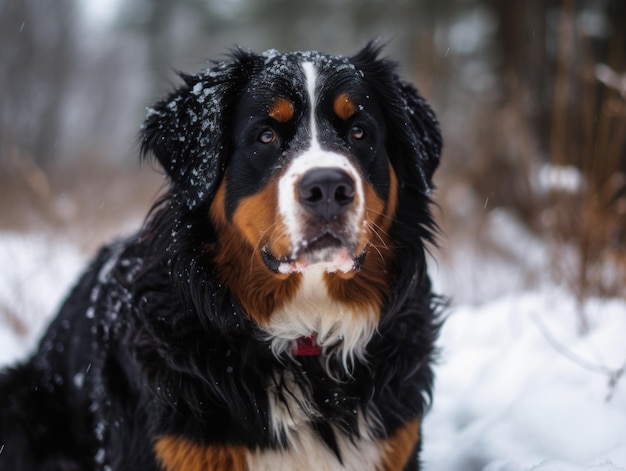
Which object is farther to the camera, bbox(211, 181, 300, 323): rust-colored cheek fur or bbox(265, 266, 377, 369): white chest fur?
bbox(265, 266, 377, 369): white chest fur

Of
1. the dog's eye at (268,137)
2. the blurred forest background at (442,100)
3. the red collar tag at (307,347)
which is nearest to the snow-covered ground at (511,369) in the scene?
the blurred forest background at (442,100)

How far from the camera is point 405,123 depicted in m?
2.97

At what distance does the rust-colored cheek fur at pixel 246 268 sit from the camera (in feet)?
8.70

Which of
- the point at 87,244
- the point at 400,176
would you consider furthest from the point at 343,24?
the point at 400,176

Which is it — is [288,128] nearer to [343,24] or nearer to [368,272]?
[368,272]

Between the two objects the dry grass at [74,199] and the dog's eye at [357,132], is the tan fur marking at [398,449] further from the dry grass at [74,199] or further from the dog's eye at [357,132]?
the dry grass at [74,199]

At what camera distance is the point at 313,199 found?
2334 millimetres

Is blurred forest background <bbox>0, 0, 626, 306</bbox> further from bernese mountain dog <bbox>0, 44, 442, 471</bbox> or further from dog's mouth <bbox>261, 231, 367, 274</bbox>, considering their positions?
dog's mouth <bbox>261, 231, 367, 274</bbox>

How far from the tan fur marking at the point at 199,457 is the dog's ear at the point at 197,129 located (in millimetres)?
1014

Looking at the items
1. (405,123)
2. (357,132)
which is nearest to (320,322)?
(357,132)

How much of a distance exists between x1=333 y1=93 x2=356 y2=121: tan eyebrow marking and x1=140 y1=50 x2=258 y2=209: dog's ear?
0.47 m

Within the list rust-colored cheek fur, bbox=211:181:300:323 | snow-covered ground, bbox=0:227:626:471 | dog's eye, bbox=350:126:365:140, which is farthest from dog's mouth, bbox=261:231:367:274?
snow-covered ground, bbox=0:227:626:471

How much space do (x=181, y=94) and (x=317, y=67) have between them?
66 cm

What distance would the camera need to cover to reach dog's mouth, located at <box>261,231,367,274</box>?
7.86 feet
